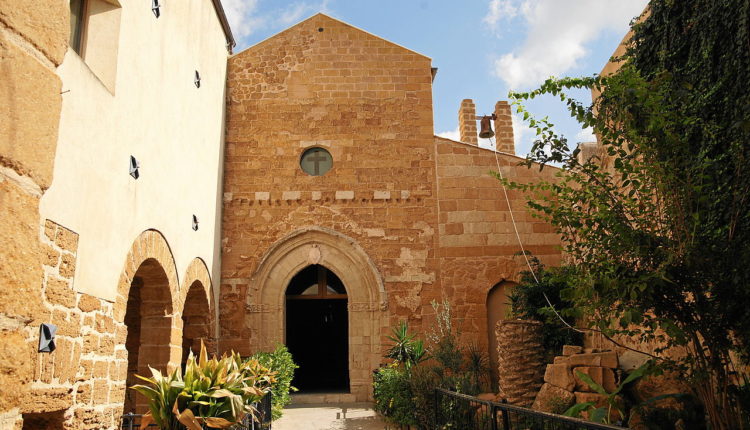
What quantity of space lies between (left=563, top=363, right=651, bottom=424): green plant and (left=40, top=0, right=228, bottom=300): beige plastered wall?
4925 millimetres

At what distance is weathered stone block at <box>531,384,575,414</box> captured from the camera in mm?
6586

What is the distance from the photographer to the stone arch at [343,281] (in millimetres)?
11117

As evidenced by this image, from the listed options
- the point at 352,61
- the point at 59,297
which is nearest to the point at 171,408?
the point at 59,297

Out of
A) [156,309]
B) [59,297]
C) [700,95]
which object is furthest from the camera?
[156,309]

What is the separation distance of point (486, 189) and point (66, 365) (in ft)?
28.3

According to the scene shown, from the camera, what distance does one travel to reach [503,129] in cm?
1421

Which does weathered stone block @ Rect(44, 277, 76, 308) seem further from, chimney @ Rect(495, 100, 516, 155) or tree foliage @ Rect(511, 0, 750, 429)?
chimney @ Rect(495, 100, 516, 155)

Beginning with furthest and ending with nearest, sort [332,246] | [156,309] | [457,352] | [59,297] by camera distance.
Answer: [332,246], [457,352], [156,309], [59,297]

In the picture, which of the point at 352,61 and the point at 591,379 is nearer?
the point at 591,379

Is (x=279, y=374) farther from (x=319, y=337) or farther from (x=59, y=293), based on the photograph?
(x=319, y=337)

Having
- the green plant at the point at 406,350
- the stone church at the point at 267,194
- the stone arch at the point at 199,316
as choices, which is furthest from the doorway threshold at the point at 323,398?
the stone arch at the point at 199,316

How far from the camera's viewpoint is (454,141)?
1210 centimetres

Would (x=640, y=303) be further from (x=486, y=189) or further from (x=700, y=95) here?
(x=486, y=189)

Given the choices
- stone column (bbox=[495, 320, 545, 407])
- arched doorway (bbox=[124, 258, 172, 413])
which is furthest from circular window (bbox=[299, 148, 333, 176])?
stone column (bbox=[495, 320, 545, 407])
